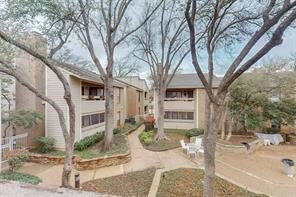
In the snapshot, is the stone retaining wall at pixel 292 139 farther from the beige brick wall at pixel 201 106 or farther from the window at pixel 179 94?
the window at pixel 179 94

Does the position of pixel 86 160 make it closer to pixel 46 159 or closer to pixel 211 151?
Result: pixel 46 159

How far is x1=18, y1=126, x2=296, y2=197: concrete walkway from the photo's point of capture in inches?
517

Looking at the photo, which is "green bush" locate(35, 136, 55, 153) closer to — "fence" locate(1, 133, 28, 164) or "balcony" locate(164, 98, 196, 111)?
"fence" locate(1, 133, 28, 164)

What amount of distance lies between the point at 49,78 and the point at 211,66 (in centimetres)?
1296

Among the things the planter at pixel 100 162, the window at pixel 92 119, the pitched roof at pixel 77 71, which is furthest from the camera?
the window at pixel 92 119

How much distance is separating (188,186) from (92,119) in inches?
566

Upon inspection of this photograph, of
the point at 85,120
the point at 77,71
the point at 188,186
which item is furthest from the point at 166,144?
the point at 188,186

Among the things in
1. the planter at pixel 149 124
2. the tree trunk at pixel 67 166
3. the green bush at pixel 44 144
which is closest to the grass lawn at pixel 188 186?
the tree trunk at pixel 67 166

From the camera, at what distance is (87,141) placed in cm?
2041

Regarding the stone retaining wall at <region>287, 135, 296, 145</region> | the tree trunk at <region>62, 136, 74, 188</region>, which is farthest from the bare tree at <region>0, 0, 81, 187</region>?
the stone retaining wall at <region>287, 135, 296, 145</region>

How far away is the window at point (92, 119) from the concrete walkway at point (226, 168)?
4370 millimetres

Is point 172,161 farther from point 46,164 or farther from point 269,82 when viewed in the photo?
point 269,82

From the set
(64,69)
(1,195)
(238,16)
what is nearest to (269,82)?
(238,16)

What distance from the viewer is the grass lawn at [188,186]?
10.7 metres
